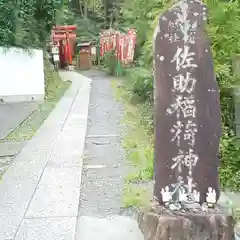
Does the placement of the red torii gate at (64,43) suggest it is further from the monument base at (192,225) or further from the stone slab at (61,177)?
the monument base at (192,225)

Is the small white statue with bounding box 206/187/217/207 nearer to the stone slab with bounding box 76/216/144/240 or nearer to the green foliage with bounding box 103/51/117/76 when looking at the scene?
the stone slab with bounding box 76/216/144/240

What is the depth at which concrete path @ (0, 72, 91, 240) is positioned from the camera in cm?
480

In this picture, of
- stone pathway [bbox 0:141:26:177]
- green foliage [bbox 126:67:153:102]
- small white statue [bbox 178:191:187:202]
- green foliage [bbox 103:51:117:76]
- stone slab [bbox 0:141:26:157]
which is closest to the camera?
small white statue [bbox 178:191:187:202]

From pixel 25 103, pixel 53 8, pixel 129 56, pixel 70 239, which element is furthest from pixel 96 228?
pixel 129 56

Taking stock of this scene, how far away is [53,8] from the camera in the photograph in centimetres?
1511

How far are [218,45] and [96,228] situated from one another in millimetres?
2941

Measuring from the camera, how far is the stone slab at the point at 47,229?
15.1ft

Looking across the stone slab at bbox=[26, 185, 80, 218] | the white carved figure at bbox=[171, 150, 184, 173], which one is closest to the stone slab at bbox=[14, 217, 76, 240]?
the stone slab at bbox=[26, 185, 80, 218]

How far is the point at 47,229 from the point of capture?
4.77 m

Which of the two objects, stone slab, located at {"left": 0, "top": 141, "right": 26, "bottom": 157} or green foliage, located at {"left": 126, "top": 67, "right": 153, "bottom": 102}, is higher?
green foliage, located at {"left": 126, "top": 67, "right": 153, "bottom": 102}

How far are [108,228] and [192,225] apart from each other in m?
1.20

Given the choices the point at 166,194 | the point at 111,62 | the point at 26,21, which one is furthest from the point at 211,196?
the point at 111,62

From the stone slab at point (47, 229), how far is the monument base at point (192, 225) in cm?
108

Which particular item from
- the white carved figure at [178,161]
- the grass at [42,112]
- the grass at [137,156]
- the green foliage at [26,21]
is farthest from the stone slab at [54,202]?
the green foliage at [26,21]
